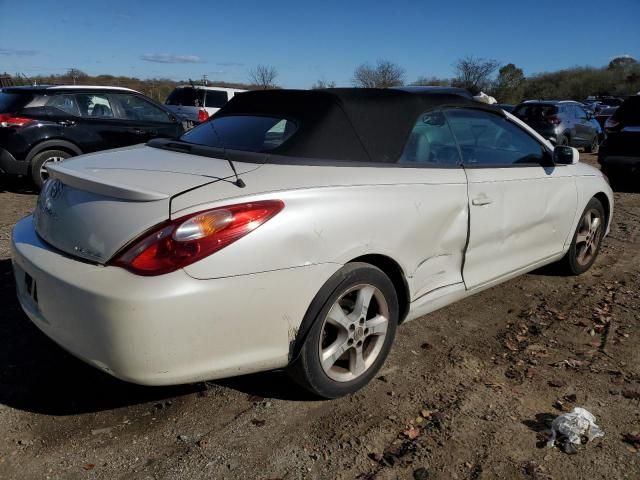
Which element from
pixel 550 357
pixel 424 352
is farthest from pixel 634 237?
pixel 424 352

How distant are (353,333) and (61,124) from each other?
6927 mm

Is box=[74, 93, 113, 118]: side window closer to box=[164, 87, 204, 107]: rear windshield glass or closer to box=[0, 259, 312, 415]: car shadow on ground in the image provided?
box=[0, 259, 312, 415]: car shadow on ground

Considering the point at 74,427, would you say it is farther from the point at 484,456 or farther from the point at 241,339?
the point at 484,456

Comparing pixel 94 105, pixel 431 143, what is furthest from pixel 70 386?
pixel 94 105

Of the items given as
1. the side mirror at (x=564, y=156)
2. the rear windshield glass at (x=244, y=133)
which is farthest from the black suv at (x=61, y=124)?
the side mirror at (x=564, y=156)

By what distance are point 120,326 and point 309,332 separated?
83 centimetres

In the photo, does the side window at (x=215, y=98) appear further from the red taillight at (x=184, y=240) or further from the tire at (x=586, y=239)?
the red taillight at (x=184, y=240)

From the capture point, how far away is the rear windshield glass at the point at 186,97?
15250 mm

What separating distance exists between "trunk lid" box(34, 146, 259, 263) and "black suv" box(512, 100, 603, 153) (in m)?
13.4

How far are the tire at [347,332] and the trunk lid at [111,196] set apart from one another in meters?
0.74

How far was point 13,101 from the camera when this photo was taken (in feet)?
25.8

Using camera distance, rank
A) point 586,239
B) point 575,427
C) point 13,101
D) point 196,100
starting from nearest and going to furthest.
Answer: point 575,427 < point 586,239 < point 13,101 < point 196,100

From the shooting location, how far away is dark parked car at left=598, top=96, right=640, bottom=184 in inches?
370

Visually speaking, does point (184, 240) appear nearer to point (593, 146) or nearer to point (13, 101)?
point (13, 101)
